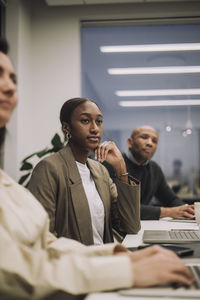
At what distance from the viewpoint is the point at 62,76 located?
3854 mm

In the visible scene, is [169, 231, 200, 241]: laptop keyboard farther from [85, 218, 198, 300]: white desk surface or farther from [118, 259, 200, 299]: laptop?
[118, 259, 200, 299]: laptop

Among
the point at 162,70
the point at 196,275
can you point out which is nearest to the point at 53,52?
the point at 162,70

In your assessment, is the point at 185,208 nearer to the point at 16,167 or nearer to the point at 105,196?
the point at 105,196

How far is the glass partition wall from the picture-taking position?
3.79m

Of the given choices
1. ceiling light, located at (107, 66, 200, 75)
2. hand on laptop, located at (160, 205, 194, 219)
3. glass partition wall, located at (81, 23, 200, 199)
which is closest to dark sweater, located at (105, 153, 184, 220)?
hand on laptop, located at (160, 205, 194, 219)

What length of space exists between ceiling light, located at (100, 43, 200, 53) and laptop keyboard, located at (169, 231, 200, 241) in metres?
2.70

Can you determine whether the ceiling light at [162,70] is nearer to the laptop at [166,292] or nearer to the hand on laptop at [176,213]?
the hand on laptop at [176,213]

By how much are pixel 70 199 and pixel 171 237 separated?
1.57ft

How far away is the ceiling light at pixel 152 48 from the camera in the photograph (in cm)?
387

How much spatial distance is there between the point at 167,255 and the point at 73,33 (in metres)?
3.39

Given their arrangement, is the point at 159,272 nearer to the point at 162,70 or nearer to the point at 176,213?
the point at 176,213

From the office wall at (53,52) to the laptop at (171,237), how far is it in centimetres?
234

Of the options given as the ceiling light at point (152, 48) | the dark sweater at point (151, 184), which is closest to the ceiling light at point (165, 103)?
the ceiling light at point (152, 48)

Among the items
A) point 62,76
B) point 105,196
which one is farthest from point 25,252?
point 62,76
